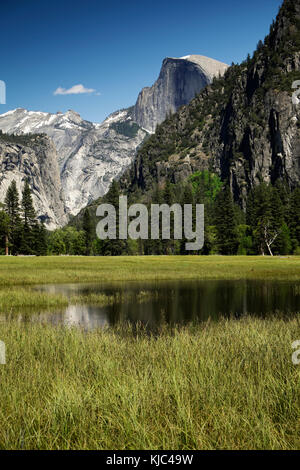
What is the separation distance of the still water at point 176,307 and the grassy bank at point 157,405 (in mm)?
7499

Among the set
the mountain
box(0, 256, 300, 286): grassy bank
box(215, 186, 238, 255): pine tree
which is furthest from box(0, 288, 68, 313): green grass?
the mountain

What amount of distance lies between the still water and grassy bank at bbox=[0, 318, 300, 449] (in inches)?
295

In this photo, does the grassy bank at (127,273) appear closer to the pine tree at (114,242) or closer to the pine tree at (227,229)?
the pine tree at (227,229)

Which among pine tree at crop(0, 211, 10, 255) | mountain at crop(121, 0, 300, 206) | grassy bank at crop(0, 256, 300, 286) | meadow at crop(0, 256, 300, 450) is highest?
mountain at crop(121, 0, 300, 206)

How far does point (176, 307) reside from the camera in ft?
72.6

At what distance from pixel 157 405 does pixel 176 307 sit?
1708 centimetres

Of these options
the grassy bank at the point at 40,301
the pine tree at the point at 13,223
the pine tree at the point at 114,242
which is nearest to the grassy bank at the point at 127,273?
the grassy bank at the point at 40,301

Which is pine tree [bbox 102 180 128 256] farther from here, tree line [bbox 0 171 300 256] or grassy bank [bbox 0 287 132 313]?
grassy bank [bbox 0 287 132 313]

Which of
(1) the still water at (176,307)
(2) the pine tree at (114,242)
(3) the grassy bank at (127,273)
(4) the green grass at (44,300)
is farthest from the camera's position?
(2) the pine tree at (114,242)

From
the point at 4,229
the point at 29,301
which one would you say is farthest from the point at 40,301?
the point at 4,229

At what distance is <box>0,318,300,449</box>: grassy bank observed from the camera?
4.46 metres

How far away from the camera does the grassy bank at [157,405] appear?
4465mm

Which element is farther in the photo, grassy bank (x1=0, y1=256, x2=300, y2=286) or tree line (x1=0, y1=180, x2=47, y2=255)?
tree line (x1=0, y1=180, x2=47, y2=255)
